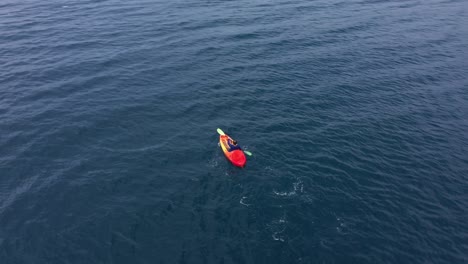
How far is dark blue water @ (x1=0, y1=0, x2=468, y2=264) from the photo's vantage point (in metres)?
44.8

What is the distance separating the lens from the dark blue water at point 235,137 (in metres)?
44.8

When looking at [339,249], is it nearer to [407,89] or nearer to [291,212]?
[291,212]

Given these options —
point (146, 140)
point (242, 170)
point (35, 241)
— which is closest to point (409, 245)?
point (242, 170)

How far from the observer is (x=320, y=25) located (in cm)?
10738

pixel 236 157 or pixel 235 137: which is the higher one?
pixel 236 157

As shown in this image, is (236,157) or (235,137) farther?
(235,137)

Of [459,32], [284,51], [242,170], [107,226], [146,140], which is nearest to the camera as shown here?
[107,226]

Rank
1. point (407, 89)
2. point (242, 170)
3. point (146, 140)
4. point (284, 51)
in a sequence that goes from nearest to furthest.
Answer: point (242, 170), point (146, 140), point (407, 89), point (284, 51)

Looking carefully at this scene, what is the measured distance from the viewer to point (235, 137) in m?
63.4

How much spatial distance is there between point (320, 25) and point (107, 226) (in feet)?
296

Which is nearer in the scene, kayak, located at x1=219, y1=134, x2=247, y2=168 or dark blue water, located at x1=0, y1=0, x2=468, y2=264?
dark blue water, located at x1=0, y1=0, x2=468, y2=264

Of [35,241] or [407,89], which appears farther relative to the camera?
[407,89]

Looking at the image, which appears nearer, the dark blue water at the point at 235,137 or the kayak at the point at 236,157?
the dark blue water at the point at 235,137

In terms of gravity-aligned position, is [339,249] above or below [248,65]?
below
